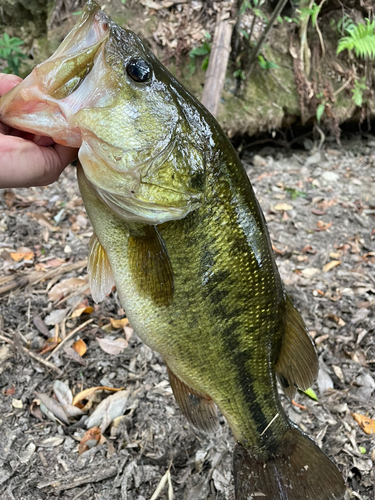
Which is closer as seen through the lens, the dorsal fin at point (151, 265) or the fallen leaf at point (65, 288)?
the dorsal fin at point (151, 265)

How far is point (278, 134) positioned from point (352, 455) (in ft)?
15.5

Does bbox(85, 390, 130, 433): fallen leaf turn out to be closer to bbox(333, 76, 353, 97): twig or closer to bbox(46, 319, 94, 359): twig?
bbox(46, 319, 94, 359): twig

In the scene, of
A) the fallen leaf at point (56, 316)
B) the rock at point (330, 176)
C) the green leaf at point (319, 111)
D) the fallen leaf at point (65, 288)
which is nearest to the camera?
the fallen leaf at point (56, 316)

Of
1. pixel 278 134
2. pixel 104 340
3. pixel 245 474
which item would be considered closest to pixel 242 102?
pixel 278 134

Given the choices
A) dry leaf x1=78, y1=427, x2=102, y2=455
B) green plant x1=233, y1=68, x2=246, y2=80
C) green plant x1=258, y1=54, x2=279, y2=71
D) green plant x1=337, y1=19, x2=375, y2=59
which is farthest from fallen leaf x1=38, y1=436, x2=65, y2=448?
green plant x1=337, y1=19, x2=375, y2=59

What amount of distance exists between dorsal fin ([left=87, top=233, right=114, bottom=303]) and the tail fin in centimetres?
93

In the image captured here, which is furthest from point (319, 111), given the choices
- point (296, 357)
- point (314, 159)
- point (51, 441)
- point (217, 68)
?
point (51, 441)

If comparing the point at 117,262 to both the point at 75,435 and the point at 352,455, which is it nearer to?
the point at 75,435

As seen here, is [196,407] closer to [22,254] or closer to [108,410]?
[108,410]

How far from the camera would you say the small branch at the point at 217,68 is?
11.0 feet

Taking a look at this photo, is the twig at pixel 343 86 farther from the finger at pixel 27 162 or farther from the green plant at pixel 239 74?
the finger at pixel 27 162

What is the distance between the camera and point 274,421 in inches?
64.2

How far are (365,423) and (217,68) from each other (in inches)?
119

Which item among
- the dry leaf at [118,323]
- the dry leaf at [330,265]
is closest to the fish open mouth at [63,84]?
the dry leaf at [118,323]
